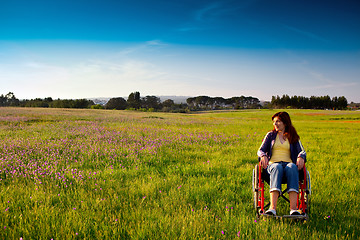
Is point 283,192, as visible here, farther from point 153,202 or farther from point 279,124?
point 153,202

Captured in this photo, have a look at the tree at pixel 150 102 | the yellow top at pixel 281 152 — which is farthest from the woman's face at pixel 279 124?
the tree at pixel 150 102

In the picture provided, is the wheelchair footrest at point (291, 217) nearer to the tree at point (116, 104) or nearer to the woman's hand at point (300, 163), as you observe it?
the woman's hand at point (300, 163)

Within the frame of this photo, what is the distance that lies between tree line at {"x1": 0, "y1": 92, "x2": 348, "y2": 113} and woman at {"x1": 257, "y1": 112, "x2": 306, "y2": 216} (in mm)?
80165

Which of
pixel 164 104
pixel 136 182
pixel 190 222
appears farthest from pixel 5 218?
pixel 164 104

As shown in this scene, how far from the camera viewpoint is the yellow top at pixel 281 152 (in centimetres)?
407

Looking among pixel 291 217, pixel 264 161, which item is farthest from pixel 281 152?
pixel 291 217

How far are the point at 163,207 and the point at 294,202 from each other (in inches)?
90.3

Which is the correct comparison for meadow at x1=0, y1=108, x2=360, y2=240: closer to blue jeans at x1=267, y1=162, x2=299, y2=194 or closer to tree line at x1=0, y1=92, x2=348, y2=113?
blue jeans at x1=267, y1=162, x2=299, y2=194

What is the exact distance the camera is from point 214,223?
3.23 metres

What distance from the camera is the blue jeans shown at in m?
3.51

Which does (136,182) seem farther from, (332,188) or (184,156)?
(332,188)

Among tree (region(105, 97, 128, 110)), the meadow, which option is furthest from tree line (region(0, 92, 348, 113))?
the meadow

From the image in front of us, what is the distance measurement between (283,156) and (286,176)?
53 centimetres

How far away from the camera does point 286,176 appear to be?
366 centimetres
